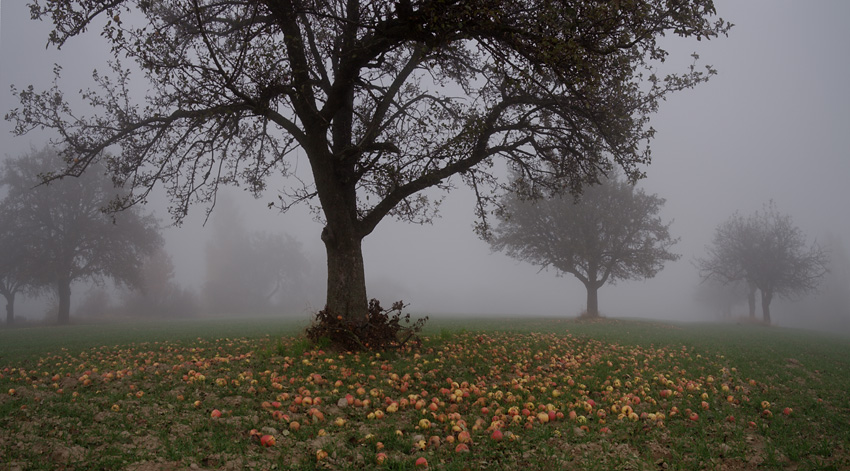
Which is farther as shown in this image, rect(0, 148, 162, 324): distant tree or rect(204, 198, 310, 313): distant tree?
rect(204, 198, 310, 313): distant tree

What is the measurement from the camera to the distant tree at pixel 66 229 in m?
30.5

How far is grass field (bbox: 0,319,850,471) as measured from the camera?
438cm

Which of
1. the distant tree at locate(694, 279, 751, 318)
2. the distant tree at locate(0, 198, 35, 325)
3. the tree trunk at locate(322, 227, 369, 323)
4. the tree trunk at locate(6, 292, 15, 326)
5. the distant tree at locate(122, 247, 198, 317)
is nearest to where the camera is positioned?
the tree trunk at locate(322, 227, 369, 323)

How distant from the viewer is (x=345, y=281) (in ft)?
31.1

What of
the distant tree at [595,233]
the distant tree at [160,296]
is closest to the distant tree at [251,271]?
the distant tree at [160,296]

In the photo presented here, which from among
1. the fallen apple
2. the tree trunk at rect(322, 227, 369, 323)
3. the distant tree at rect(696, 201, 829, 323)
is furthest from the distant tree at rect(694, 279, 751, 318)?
the fallen apple

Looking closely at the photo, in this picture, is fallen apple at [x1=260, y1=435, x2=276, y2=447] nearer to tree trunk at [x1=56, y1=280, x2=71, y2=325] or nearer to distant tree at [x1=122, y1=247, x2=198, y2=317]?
tree trunk at [x1=56, y1=280, x2=71, y2=325]

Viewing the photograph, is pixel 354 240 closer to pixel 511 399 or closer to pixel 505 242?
pixel 511 399

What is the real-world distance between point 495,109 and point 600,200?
2386cm

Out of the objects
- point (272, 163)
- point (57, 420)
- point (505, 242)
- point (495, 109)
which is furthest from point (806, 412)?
point (505, 242)

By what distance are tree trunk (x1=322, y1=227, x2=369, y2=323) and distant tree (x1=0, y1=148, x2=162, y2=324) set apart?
2991cm

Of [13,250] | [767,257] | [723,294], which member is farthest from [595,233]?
[723,294]

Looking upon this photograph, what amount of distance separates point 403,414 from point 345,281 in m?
4.32

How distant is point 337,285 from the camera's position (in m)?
9.50
